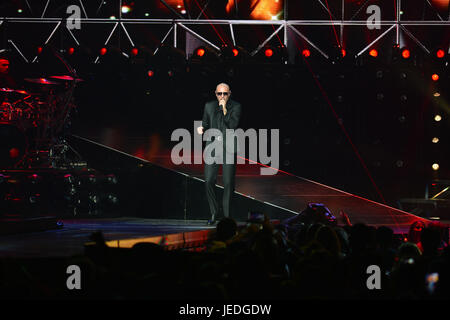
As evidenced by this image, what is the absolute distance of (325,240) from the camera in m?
3.06

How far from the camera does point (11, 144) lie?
28.0 feet

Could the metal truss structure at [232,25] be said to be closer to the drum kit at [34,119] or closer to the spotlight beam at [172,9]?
the spotlight beam at [172,9]

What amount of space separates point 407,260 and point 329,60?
7666 mm

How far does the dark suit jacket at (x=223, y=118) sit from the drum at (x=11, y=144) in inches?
141

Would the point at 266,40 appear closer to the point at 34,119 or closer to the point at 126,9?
the point at 126,9

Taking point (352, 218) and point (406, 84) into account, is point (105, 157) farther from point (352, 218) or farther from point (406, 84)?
point (406, 84)

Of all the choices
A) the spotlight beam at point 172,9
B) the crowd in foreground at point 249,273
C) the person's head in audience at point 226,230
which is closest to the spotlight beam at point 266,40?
the spotlight beam at point 172,9

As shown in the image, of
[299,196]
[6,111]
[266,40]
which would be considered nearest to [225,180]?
[299,196]

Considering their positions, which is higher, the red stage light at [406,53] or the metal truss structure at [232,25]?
the metal truss structure at [232,25]

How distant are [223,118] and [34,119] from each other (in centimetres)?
408

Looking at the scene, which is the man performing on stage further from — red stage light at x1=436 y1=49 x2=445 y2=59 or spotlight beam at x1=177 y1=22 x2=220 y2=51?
red stage light at x1=436 y1=49 x2=445 y2=59

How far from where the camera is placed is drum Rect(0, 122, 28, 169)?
848 cm

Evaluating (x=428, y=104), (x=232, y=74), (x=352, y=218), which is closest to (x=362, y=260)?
(x=352, y=218)

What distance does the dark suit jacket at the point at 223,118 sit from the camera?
243 inches
